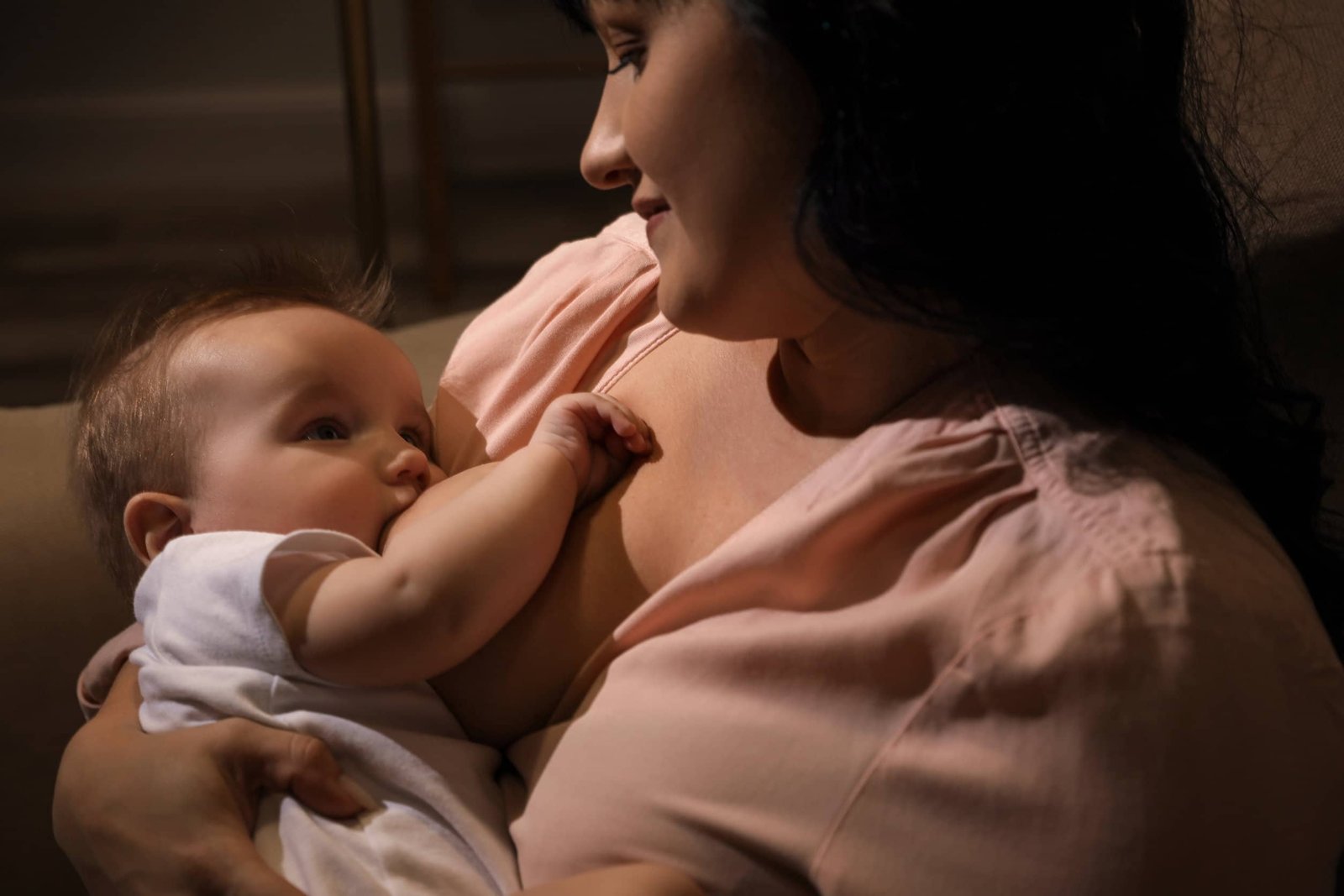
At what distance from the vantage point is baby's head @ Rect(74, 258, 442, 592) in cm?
88

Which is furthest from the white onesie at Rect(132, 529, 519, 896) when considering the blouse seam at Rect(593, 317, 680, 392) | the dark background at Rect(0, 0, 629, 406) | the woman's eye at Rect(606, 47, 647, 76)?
the dark background at Rect(0, 0, 629, 406)

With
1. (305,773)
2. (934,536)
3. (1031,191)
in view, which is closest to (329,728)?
(305,773)

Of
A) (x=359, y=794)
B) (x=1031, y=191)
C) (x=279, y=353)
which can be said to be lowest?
(x=359, y=794)

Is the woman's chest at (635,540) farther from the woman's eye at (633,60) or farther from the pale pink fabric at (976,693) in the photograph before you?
the woman's eye at (633,60)

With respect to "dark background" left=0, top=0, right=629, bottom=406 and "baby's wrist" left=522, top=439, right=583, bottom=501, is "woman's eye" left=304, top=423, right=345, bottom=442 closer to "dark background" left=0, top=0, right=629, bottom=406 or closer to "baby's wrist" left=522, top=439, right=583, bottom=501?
"baby's wrist" left=522, top=439, right=583, bottom=501

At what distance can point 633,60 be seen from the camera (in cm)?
75

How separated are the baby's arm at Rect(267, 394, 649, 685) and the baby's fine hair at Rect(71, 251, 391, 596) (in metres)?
0.19

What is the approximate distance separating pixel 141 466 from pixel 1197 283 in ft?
2.24

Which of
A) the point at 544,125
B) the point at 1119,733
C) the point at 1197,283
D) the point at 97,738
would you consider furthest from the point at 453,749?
the point at 544,125

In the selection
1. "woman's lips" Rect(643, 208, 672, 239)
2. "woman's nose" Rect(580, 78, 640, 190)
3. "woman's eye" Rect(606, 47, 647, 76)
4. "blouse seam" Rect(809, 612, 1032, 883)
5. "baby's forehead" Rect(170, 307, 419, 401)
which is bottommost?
"blouse seam" Rect(809, 612, 1032, 883)

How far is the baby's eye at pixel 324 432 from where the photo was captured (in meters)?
0.91

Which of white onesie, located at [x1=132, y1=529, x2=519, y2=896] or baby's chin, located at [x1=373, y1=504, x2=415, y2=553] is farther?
baby's chin, located at [x1=373, y1=504, x2=415, y2=553]

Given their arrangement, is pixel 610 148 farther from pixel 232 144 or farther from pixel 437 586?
pixel 232 144

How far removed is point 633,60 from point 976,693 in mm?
387
